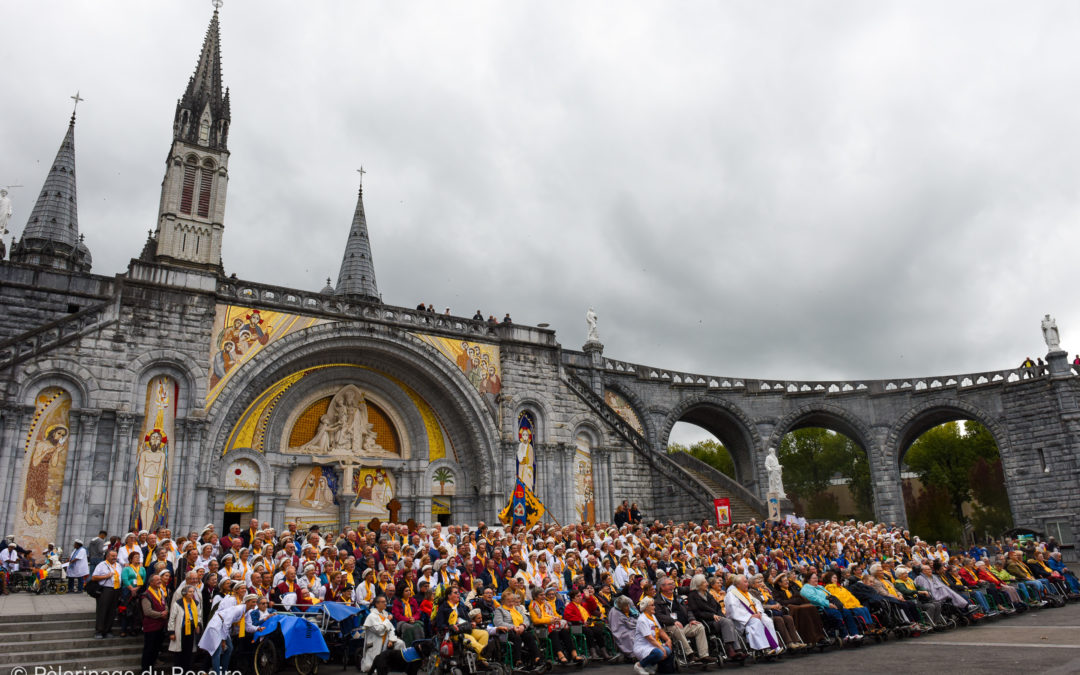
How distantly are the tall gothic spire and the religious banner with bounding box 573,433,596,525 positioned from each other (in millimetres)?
33721

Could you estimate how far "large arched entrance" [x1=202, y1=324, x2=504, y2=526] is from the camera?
19859 mm

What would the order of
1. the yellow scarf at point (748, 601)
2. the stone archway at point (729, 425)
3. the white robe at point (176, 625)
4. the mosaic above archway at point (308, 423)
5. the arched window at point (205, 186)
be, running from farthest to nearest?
the arched window at point (205, 186) → the stone archway at point (729, 425) → the mosaic above archway at point (308, 423) → the yellow scarf at point (748, 601) → the white robe at point (176, 625)

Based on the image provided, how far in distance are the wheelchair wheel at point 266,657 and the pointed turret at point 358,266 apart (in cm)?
3177

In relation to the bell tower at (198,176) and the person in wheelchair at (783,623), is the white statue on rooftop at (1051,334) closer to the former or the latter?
the person in wheelchair at (783,623)

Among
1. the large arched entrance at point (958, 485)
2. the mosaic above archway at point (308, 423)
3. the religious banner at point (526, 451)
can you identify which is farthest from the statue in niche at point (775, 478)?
the large arched entrance at point (958, 485)

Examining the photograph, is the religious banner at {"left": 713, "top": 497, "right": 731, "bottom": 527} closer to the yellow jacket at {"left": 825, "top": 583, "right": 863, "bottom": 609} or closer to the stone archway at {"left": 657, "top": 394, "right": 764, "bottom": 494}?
the stone archway at {"left": 657, "top": 394, "right": 764, "bottom": 494}

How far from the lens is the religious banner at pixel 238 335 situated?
18891 millimetres

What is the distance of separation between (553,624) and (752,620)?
115 inches

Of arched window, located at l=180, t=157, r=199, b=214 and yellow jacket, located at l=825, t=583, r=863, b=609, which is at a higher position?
arched window, located at l=180, t=157, r=199, b=214

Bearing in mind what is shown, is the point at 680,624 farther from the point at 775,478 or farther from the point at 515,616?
the point at 775,478

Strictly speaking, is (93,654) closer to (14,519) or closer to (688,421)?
(14,519)

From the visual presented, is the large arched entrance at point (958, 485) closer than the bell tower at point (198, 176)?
No

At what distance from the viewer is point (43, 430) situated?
54.3 feet

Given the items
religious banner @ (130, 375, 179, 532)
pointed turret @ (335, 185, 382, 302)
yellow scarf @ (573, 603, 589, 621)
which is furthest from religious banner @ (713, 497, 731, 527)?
pointed turret @ (335, 185, 382, 302)
